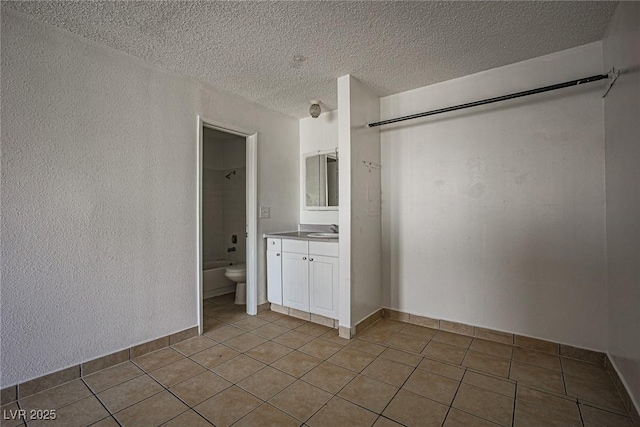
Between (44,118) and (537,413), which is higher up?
(44,118)

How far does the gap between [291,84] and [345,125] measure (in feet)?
2.24

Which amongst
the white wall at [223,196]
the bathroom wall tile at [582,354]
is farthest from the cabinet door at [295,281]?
the bathroom wall tile at [582,354]

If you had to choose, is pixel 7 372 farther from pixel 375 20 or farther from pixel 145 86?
pixel 375 20

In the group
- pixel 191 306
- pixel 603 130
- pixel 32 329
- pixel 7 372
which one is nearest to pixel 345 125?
pixel 603 130

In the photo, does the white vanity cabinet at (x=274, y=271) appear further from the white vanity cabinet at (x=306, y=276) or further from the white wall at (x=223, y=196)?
the white wall at (x=223, y=196)

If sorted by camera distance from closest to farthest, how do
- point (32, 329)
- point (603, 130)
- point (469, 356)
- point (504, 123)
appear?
point (32, 329) < point (603, 130) < point (469, 356) < point (504, 123)

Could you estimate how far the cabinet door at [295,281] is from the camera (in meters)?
3.08

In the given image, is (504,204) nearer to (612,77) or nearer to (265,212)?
(612,77)

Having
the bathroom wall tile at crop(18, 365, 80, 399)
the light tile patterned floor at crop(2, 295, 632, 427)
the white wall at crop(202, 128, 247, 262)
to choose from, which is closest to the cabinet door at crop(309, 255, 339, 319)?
the light tile patterned floor at crop(2, 295, 632, 427)

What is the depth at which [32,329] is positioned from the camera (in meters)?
1.84

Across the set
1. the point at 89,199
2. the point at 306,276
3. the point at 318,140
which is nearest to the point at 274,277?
the point at 306,276

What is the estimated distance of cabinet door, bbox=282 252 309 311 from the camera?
308 cm

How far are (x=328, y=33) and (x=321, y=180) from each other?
1848mm

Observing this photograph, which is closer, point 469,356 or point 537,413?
point 537,413
